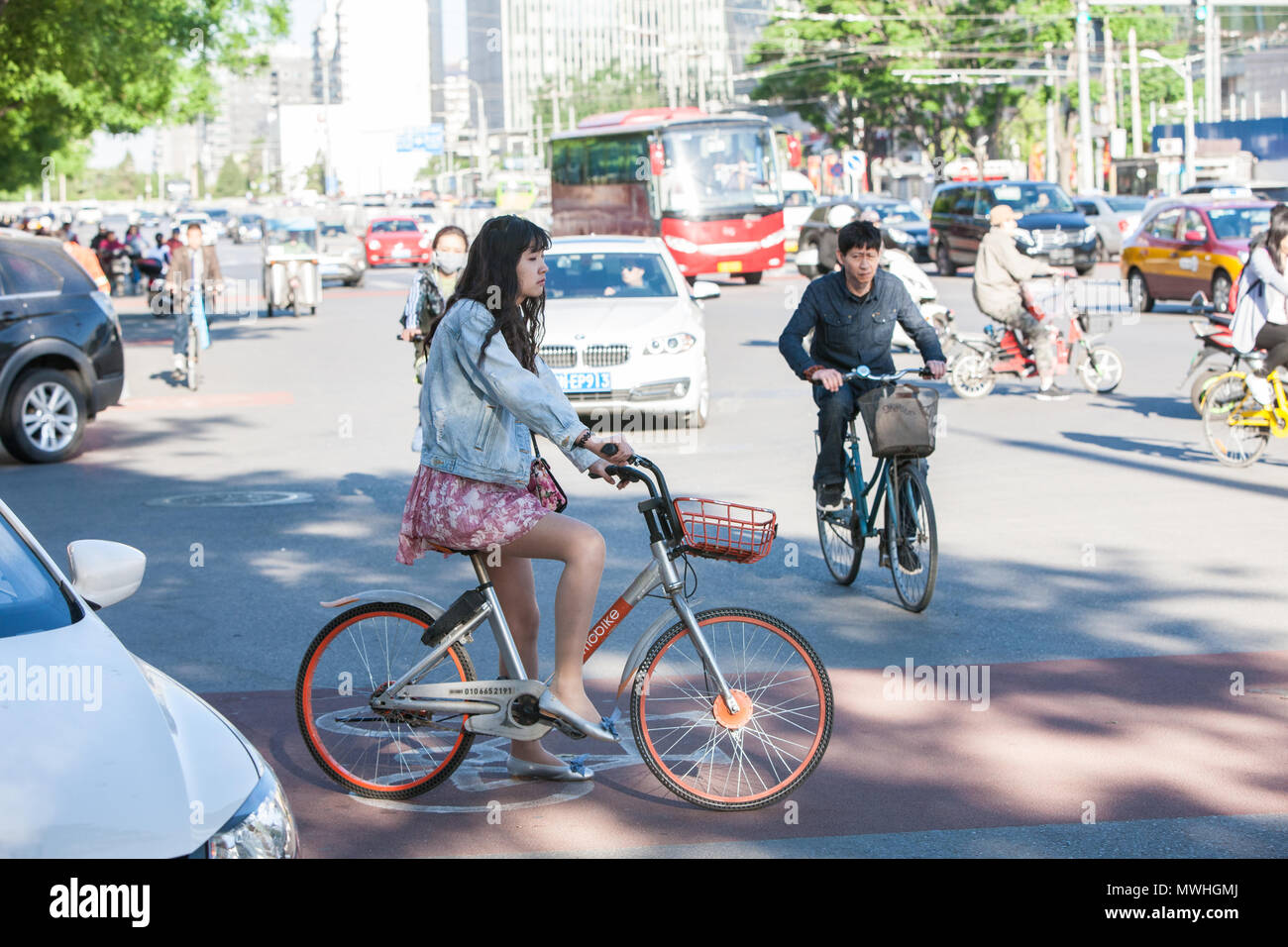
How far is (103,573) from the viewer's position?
400 cm

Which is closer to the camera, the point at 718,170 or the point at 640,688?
the point at 640,688

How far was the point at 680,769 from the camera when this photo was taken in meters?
5.16

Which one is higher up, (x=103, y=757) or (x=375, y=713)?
(x=103, y=757)

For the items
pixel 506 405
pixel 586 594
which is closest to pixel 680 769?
pixel 586 594

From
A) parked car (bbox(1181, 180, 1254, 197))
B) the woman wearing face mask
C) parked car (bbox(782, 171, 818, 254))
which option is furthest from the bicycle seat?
parked car (bbox(782, 171, 818, 254))

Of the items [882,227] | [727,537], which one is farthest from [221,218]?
[727,537]

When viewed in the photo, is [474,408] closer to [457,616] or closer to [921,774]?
[457,616]

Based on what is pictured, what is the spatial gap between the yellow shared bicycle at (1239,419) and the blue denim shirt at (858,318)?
438 centimetres

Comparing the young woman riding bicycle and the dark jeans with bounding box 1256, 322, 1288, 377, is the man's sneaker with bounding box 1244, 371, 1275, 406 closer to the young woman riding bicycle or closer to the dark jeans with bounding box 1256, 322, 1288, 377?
the dark jeans with bounding box 1256, 322, 1288, 377

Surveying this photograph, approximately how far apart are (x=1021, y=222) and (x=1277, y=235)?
2463cm

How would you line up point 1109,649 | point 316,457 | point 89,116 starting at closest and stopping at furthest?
point 1109,649 < point 316,457 < point 89,116

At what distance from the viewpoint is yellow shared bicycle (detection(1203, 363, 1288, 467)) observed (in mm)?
11391

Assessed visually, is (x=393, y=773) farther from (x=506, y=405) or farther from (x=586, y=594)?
(x=506, y=405)
